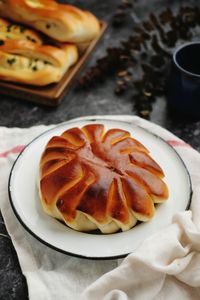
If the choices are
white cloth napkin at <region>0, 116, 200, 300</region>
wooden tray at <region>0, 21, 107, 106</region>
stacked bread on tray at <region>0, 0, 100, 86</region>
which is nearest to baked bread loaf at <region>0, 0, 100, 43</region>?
stacked bread on tray at <region>0, 0, 100, 86</region>

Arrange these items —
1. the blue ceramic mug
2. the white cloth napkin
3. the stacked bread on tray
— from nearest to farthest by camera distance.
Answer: the white cloth napkin
the blue ceramic mug
the stacked bread on tray

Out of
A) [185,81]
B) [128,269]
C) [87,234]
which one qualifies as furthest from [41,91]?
[128,269]

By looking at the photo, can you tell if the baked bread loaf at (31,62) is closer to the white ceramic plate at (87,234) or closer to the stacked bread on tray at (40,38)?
the stacked bread on tray at (40,38)

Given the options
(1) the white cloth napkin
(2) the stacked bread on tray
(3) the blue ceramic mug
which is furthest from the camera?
(2) the stacked bread on tray

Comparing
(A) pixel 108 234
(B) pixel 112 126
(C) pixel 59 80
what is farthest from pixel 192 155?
(C) pixel 59 80

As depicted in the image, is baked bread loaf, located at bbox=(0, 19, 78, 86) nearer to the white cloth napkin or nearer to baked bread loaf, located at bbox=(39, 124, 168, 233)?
baked bread loaf, located at bbox=(39, 124, 168, 233)

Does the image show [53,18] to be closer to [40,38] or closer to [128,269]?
[40,38]

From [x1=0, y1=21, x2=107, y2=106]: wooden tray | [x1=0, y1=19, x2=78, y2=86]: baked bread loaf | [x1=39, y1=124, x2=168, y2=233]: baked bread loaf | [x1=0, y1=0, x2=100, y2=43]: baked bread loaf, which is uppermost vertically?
[x1=39, y1=124, x2=168, y2=233]: baked bread loaf

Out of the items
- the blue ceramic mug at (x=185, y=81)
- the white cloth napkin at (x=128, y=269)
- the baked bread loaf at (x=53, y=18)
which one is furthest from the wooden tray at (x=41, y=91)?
the white cloth napkin at (x=128, y=269)

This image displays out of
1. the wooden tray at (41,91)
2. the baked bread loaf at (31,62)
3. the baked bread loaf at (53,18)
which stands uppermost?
the baked bread loaf at (53,18)
